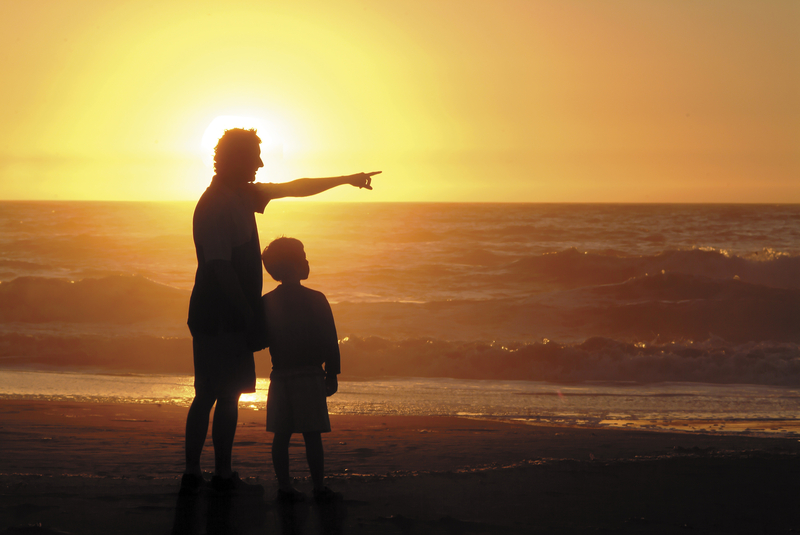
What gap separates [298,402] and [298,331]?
329 millimetres

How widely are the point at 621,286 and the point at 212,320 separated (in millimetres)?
17598

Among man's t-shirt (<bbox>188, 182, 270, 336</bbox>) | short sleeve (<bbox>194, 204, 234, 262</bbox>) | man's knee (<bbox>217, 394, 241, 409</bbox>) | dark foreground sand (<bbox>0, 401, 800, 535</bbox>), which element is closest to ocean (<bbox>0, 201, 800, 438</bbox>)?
dark foreground sand (<bbox>0, 401, 800, 535</bbox>)

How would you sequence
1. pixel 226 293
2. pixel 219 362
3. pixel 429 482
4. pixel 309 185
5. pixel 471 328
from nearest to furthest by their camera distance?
pixel 226 293 → pixel 219 362 → pixel 309 185 → pixel 429 482 → pixel 471 328

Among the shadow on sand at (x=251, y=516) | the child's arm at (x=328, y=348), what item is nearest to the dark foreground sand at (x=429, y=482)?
the shadow on sand at (x=251, y=516)

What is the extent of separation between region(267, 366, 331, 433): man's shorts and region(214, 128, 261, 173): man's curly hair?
3.33 ft

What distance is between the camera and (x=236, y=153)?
296 centimetres

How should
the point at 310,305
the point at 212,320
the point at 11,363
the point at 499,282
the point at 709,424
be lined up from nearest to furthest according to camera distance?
the point at 212,320 < the point at 310,305 < the point at 709,424 < the point at 11,363 < the point at 499,282

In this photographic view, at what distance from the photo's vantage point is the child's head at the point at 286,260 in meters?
3.05

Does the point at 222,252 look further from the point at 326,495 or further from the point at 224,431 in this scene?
the point at 326,495

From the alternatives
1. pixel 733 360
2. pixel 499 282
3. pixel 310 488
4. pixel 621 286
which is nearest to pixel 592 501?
pixel 310 488

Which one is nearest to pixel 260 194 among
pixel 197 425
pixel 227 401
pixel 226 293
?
pixel 226 293

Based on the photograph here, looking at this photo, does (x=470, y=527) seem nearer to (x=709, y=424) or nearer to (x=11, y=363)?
(x=709, y=424)

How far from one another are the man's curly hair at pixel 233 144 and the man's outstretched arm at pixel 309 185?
0.18 metres

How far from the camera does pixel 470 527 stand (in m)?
2.64
